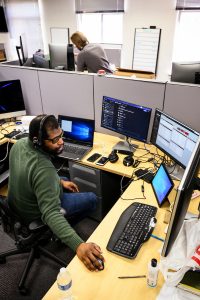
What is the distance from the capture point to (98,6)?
213 inches

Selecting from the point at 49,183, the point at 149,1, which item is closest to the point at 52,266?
the point at 49,183

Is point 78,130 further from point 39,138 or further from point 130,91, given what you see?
point 39,138

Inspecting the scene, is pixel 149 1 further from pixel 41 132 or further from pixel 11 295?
pixel 11 295

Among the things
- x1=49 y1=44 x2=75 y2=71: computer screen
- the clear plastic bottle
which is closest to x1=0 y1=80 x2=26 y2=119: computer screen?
x1=49 y1=44 x2=75 y2=71: computer screen

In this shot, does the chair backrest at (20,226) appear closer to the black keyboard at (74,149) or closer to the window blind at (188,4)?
the black keyboard at (74,149)

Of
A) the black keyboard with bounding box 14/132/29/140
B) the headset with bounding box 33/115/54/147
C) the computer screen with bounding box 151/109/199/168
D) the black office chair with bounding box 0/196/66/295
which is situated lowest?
the black office chair with bounding box 0/196/66/295

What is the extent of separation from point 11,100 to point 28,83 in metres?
0.27

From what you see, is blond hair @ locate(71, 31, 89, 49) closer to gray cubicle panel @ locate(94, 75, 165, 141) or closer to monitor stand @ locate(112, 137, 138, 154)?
gray cubicle panel @ locate(94, 75, 165, 141)

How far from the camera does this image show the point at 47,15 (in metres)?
6.19

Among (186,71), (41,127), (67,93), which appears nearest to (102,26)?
(67,93)

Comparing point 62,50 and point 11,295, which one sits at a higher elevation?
point 62,50

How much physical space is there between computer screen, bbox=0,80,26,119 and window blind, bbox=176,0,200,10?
364 cm

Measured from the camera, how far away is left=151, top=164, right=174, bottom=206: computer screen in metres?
1.46

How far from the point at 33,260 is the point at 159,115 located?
1.48 meters
